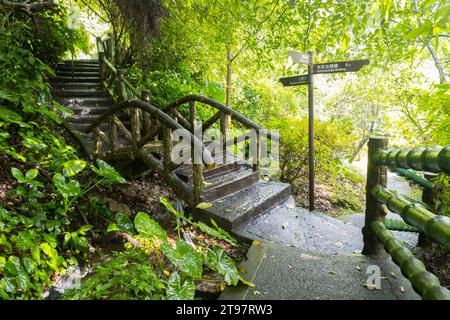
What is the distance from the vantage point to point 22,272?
1998 millimetres

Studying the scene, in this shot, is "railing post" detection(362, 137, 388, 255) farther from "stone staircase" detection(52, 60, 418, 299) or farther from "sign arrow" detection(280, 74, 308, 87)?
"sign arrow" detection(280, 74, 308, 87)

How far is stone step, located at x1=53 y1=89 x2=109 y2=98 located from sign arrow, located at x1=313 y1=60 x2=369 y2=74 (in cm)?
568

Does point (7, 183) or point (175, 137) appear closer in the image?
point (7, 183)

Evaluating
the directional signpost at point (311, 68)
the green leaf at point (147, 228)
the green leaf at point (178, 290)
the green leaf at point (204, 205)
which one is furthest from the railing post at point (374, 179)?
the directional signpost at point (311, 68)

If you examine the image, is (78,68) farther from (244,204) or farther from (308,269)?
(308,269)

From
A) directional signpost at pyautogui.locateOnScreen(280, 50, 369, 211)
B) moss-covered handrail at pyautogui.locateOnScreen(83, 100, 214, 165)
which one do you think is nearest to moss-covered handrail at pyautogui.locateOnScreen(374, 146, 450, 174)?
moss-covered handrail at pyautogui.locateOnScreen(83, 100, 214, 165)

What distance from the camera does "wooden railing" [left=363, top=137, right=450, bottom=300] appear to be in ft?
4.51

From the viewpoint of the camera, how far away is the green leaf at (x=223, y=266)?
6.68 ft

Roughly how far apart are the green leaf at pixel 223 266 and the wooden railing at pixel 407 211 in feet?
3.69

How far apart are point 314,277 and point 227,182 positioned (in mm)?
2156

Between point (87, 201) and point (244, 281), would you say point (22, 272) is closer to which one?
point (244, 281)

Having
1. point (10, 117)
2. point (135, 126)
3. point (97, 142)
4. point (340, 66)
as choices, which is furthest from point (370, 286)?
point (97, 142)

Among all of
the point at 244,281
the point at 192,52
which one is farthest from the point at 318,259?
the point at 192,52

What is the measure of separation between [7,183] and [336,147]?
233 inches
